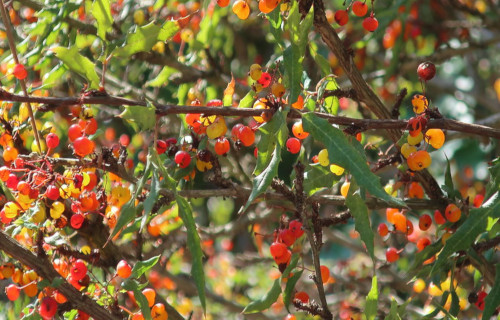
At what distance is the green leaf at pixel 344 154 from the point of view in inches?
57.5

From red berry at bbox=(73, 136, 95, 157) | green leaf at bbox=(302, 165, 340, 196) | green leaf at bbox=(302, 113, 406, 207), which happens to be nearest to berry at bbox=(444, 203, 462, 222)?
green leaf at bbox=(302, 165, 340, 196)

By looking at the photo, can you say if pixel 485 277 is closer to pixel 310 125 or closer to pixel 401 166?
pixel 401 166

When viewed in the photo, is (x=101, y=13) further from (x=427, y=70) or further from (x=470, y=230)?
(x=470, y=230)

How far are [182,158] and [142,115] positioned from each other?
1.38 feet

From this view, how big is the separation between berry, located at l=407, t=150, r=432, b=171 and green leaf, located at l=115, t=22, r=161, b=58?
774 millimetres

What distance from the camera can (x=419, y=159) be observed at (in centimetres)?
181

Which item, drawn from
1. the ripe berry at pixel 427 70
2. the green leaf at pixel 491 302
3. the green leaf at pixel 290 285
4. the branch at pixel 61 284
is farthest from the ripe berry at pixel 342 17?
the branch at pixel 61 284

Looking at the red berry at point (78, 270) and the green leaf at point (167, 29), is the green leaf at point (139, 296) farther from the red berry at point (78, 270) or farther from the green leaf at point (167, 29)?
the green leaf at point (167, 29)

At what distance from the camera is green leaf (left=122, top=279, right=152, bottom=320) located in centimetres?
174

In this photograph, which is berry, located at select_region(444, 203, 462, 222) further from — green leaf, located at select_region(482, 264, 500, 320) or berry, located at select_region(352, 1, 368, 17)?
berry, located at select_region(352, 1, 368, 17)

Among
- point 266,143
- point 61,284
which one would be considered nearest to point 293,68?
point 266,143

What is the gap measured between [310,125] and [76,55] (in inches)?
23.5

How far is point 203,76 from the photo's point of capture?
3.28m

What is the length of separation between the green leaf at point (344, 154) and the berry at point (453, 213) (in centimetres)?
66
